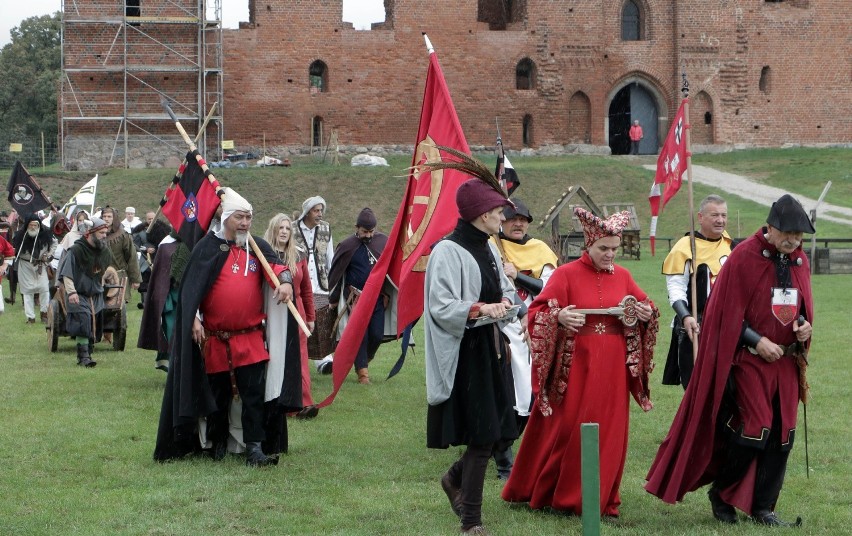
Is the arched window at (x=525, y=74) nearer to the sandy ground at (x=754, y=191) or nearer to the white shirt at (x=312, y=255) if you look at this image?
the sandy ground at (x=754, y=191)

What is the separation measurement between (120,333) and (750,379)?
1027cm

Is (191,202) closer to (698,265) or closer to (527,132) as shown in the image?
(698,265)

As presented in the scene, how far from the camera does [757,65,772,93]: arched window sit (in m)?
49.4

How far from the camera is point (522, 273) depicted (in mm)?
9086

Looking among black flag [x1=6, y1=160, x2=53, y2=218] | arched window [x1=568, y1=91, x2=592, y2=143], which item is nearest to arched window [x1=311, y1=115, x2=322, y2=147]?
arched window [x1=568, y1=91, x2=592, y2=143]

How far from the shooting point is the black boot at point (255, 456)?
348 inches

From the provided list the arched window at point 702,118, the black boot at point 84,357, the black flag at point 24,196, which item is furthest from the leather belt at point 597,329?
the arched window at point 702,118

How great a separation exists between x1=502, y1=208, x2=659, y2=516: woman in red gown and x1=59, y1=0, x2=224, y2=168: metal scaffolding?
36875 mm

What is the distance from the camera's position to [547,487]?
292 inches


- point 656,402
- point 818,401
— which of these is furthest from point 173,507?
point 818,401

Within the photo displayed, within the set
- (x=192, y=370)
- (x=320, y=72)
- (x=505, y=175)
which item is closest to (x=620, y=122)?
(x=320, y=72)

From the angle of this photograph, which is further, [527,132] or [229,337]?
[527,132]

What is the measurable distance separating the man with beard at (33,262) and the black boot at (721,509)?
13799 mm

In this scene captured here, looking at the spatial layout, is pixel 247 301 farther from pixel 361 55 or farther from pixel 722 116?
pixel 722 116
